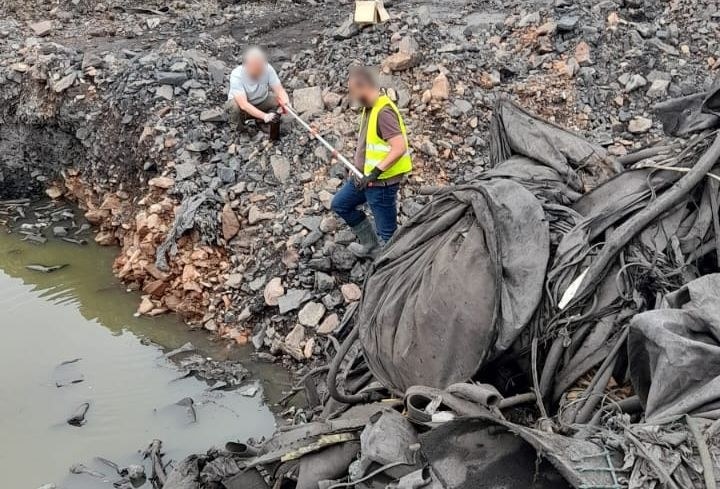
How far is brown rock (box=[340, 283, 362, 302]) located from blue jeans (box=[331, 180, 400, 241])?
453 millimetres

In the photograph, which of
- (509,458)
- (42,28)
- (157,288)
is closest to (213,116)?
(157,288)

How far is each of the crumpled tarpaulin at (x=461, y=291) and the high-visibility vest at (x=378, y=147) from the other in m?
1.11

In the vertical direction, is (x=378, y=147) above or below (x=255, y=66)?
below

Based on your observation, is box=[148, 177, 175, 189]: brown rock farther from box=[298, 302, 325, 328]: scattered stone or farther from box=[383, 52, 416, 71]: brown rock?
box=[383, 52, 416, 71]: brown rock

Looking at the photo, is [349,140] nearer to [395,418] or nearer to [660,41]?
[660,41]

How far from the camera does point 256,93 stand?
22.6 feet

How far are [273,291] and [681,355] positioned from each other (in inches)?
144

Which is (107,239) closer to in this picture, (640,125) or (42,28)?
(42,28)

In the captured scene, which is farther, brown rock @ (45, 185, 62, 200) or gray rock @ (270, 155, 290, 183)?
brown rock @ (45, 185, 62, 200)

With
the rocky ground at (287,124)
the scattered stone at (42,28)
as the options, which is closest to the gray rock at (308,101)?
the rocky ground at (287,124)

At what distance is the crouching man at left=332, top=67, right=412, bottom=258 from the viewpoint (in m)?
4.84

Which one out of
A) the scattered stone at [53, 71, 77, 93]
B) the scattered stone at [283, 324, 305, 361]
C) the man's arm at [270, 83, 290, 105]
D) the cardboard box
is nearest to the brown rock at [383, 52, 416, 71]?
the cardboard box

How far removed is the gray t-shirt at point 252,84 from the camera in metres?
6.75

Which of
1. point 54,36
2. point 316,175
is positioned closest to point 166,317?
point 316,175
